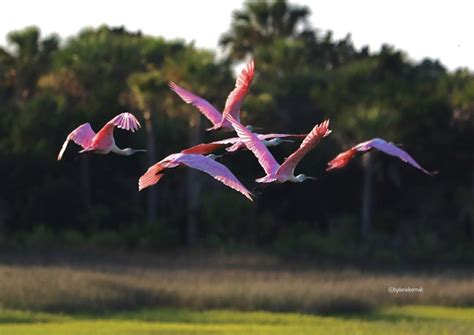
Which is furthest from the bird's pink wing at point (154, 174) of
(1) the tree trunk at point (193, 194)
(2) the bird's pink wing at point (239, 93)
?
(1) the tree trunk at point (193, 194)

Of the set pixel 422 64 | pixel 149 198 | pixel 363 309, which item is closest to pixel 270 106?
pixel 149 198

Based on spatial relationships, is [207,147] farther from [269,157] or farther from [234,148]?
[269,157]

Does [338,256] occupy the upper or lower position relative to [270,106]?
lower

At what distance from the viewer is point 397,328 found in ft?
75.9

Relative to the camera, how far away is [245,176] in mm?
41281

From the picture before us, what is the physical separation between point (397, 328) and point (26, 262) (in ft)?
42.1

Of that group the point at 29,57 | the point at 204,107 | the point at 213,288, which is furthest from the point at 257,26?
the point at 204,107

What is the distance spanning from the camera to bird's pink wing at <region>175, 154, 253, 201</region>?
9.95 meters

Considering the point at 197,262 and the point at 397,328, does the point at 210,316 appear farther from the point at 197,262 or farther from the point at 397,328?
the point at 197,262

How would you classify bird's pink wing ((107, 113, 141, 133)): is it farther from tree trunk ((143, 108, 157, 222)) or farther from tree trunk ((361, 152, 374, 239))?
tree trunk ((143, 108, 157, 222))

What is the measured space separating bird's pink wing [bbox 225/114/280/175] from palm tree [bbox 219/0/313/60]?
1737 inches

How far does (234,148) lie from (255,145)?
1.07 ft

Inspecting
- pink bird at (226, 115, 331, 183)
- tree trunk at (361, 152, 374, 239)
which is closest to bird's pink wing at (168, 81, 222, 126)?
pink bird at (226, 115, 331, 183)

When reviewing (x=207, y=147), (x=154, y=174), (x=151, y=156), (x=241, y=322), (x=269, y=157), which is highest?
(x=151, y=156)
